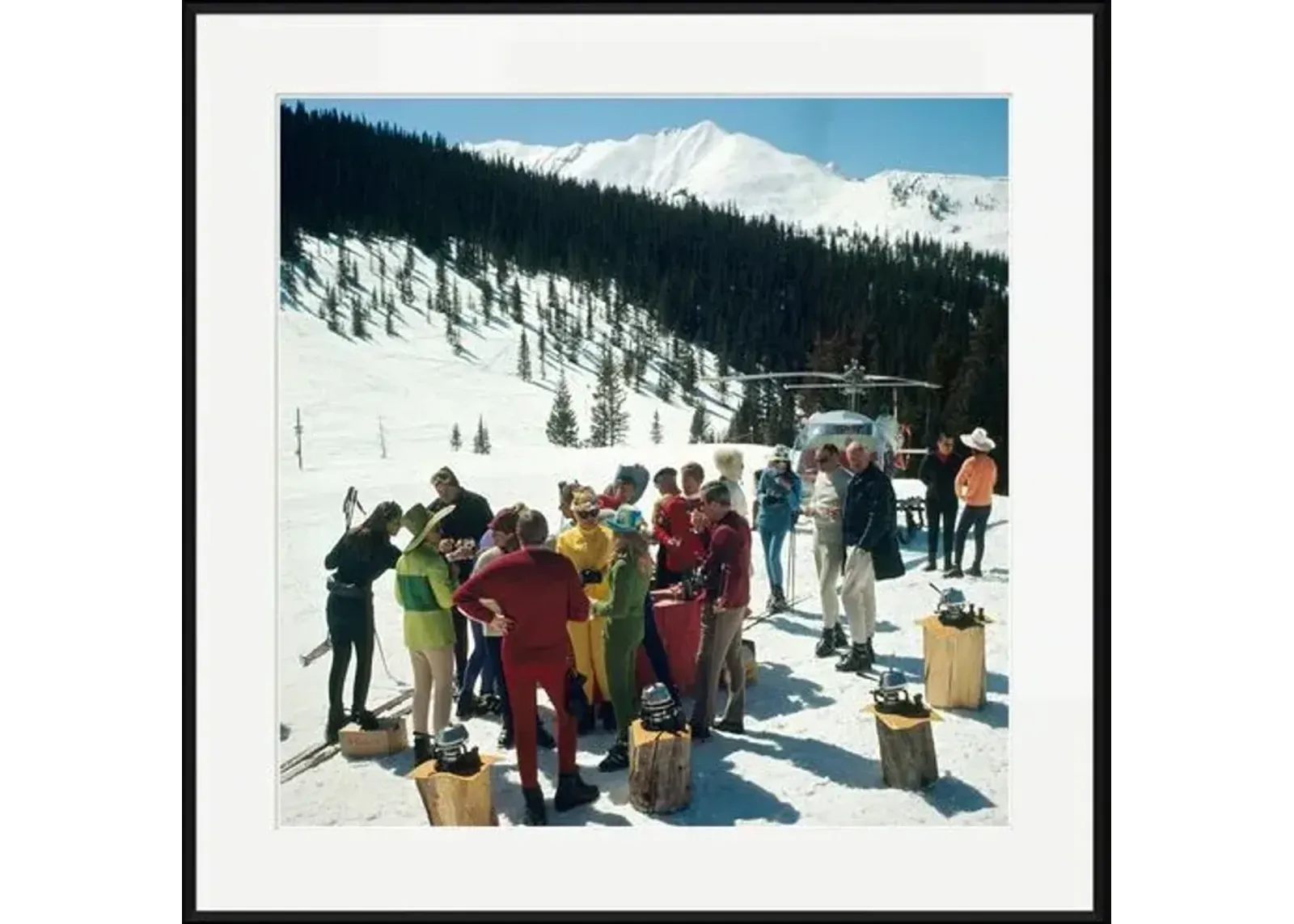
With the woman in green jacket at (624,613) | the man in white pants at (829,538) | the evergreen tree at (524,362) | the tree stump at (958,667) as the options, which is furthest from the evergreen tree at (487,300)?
the tree stump at (958,667)

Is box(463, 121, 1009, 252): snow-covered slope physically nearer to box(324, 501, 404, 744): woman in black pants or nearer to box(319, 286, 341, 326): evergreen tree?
box(319, 286, 341, 326): evergreen tree

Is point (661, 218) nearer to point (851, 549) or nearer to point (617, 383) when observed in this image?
point (617, 383)

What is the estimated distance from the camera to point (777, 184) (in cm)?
495

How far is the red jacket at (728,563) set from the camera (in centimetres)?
454

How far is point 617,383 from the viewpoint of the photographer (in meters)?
5.43

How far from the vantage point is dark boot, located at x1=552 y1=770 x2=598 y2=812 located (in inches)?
170

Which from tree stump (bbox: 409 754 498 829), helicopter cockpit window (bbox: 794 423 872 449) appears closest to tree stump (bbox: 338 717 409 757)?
tree stump (bbox: 409 754 498 829)

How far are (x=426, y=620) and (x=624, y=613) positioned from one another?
99 centimetres

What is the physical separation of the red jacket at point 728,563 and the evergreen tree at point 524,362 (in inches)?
Answer: 60.4

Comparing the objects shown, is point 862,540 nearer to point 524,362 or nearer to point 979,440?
point 979,440

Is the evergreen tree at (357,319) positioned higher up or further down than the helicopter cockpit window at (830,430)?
higher up

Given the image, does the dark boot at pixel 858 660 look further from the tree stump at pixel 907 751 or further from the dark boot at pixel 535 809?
the dark boot at pixel 535 809

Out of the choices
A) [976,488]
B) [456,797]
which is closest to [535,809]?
[456,797]
